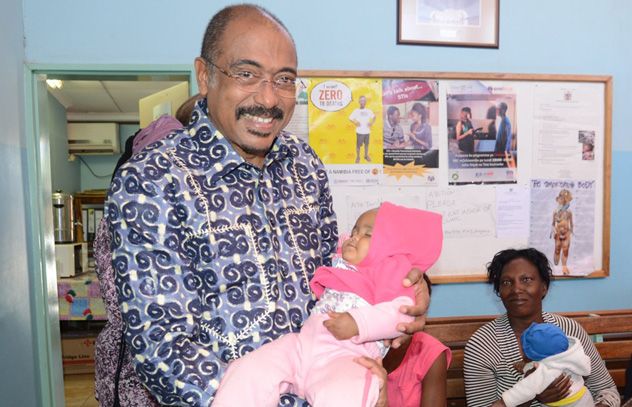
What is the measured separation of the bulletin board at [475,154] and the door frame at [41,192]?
0.94 m

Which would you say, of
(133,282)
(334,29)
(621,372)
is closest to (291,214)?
(133,282)

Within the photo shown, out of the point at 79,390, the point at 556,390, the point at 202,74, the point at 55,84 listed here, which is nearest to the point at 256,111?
the point at 202,74

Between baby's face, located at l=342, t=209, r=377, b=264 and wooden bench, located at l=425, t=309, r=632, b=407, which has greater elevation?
baby's face, located at l=342, t=209, r=377, b=264

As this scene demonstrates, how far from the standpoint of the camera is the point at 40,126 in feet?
10.3

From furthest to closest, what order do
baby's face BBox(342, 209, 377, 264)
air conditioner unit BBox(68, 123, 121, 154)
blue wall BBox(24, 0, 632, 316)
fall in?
air conditioner unit BBox(68, 123, 121, 154), blue wall BBox(24, 0, 632, 316), baby's face BBox(342, 209, 377, 264)

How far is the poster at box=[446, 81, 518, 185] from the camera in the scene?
11.0ft

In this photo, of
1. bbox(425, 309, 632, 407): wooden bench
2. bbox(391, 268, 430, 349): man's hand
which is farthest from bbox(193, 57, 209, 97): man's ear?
bbox(425, 309, 632, 407): wooden bench

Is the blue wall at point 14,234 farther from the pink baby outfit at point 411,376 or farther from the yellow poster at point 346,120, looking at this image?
the pink baby outfit at point 411,376

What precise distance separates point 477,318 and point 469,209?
2.11 ft

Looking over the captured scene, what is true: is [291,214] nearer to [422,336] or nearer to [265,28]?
[265,28]

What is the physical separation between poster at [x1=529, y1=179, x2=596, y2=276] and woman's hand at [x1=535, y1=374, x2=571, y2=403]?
1257 mm

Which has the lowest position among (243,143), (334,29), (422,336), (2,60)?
(422,336)

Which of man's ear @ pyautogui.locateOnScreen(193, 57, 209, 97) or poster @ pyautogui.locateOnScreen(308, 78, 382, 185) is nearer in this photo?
man's ear @ pyautogui.locateOnScreen(193, 57, 209, 97)

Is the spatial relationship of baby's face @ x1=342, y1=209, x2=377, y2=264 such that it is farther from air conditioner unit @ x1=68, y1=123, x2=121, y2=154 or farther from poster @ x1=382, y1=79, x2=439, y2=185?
Result: air conditioner unit @ x1=68, y1=123, x2=121, y2=154
